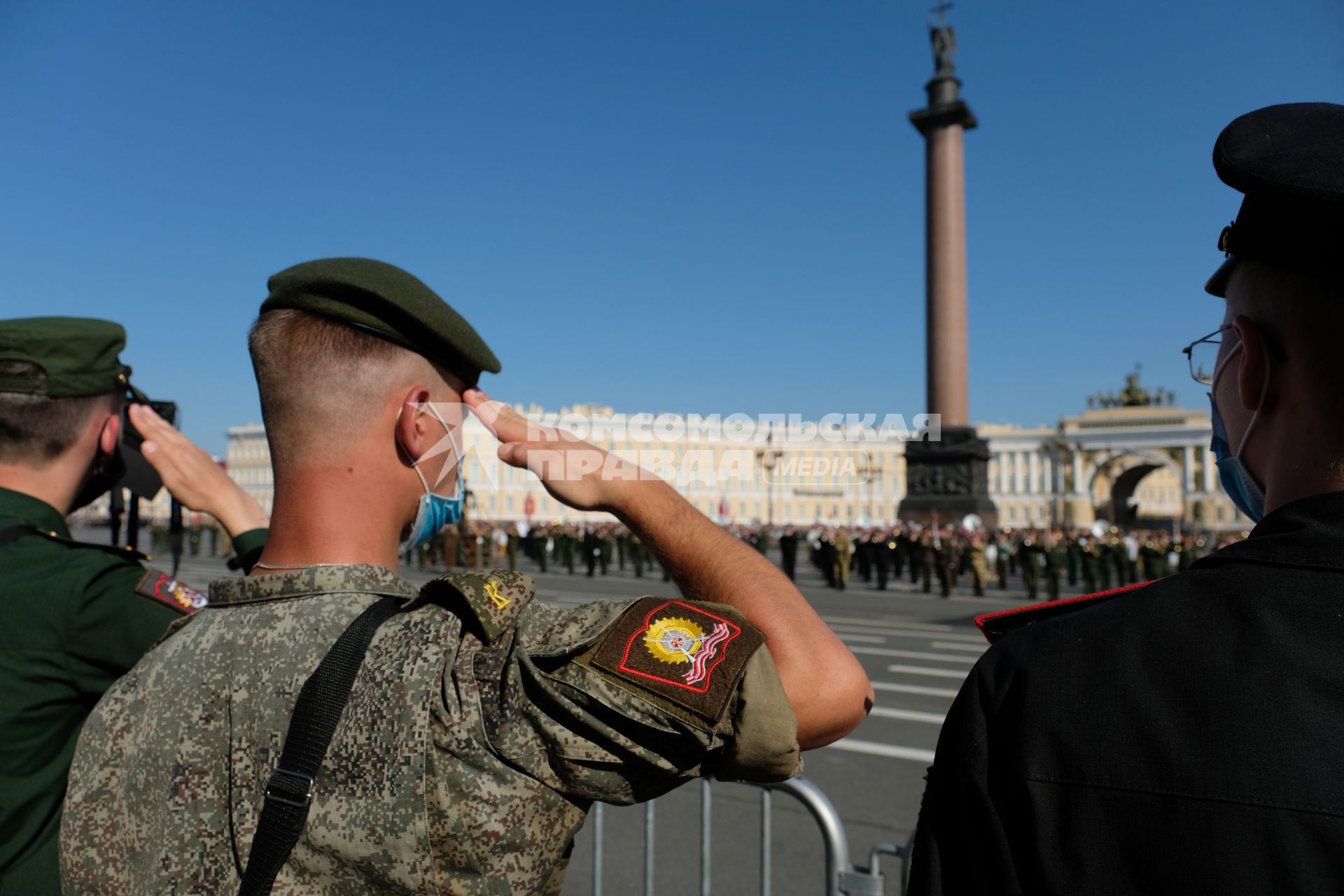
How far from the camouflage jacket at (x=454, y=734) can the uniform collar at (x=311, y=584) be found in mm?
31

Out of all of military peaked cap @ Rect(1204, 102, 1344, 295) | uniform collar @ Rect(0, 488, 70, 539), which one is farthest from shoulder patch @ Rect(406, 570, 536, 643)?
uniform collar @ Rect(0, 488, 70, 539)

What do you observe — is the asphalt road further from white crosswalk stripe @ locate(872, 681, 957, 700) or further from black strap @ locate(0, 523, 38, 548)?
black strap @ locate(0, 523, 38, 548)

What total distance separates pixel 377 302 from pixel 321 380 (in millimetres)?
155

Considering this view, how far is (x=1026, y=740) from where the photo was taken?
1.07 meters

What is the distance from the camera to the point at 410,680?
1.19 m

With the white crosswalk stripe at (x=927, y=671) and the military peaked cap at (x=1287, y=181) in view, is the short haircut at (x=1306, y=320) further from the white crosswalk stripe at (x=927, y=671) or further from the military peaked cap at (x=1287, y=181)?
the white crosswalk stripe at (x=927, y=671)

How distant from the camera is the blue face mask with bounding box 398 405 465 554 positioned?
158 cm

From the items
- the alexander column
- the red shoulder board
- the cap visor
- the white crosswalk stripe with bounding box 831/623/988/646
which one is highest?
the alexander column

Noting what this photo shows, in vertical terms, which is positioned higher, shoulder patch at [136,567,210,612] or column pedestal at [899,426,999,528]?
column pedestal at [899,426,999,528]


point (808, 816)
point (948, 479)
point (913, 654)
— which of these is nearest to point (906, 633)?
point (913, 654)

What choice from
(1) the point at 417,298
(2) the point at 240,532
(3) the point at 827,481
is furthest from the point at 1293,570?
(3) the point at 827,481

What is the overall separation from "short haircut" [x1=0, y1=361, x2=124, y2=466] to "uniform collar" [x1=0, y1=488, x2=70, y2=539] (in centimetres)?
9

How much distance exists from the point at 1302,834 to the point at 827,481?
3.58 m

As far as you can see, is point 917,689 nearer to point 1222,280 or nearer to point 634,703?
point 1222,280
